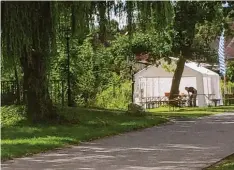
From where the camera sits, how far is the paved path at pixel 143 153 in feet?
30.1

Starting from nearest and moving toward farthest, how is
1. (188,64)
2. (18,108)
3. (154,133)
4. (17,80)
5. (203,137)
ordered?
1. (203,137)
2. (154,133)
3. (18,108)
4. (17,80)
5. (188,64)

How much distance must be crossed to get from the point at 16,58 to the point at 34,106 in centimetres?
601

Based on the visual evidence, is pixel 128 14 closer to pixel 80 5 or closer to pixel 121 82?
pixel 80 5

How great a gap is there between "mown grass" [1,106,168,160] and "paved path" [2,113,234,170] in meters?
0.48

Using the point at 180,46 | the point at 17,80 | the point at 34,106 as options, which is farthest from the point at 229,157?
the point at 180,46

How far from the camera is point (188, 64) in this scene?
117 feet

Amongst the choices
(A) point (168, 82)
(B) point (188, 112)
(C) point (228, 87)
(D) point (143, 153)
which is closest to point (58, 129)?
(D) point (143, 153)

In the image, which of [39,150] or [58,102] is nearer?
[39,150]

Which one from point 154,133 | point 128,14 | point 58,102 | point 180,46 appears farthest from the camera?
point 180,46

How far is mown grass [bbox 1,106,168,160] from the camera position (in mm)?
11594

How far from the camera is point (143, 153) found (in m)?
10.7

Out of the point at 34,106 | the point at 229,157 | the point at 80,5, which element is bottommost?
the point at 229,157

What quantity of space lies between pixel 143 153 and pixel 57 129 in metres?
4.45

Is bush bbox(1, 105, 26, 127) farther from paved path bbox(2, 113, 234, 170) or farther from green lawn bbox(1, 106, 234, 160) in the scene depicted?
paved path bbox(2, 113, 234, 170)
